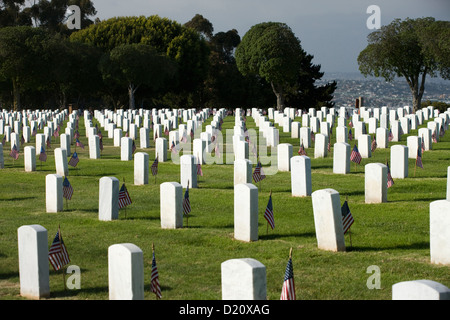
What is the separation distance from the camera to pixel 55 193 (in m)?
15.7

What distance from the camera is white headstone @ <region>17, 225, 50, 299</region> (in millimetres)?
9289

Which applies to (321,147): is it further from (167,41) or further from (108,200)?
(167,41)

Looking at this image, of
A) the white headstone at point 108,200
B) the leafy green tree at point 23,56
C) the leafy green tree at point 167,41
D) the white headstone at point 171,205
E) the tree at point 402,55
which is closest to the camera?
the white headstone at point 171,205

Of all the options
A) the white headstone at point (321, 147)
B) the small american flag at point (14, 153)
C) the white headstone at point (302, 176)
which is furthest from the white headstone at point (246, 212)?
the small american flag at point (14, 153)

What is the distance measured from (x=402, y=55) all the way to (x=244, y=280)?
158 feet

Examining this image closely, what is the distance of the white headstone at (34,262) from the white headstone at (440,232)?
5.55 m

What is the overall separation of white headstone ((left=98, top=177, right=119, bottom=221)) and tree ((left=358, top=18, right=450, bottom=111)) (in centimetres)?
4097

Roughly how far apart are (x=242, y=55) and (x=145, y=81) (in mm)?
8907

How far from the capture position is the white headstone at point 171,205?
43.9ft

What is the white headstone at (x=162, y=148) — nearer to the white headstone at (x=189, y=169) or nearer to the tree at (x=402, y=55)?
the white headstone at (x=189, y=169)
